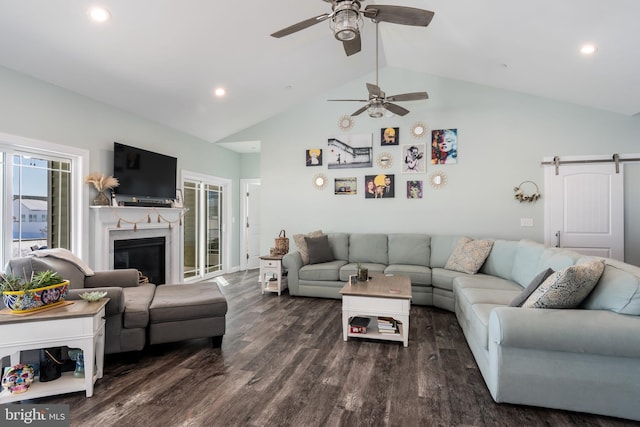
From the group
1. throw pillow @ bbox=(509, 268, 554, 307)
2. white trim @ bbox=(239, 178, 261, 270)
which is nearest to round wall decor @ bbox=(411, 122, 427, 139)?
throw pillow @ bbox=(509, 268, 554, 307)

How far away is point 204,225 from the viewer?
5.98 meters

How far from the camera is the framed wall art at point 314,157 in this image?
560 cm

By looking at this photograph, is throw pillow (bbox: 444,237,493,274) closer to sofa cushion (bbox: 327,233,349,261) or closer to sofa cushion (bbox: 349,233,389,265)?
sofa cushion (bbox: 349,233,389,265)

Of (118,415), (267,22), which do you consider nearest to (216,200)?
(267,22)

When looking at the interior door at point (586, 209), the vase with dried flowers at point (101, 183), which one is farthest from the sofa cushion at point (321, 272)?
the interior door at point (586, 209)

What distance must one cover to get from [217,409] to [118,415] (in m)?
0.58

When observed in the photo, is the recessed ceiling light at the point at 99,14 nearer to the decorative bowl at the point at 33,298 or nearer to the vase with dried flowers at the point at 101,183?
the vase with dried flowers at the point at 101,183

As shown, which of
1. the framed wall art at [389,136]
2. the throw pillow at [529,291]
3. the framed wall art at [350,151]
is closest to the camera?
the throw pillow at [529,291]

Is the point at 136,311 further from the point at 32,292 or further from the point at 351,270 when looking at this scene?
the point at 351,270

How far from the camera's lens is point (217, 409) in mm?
1979

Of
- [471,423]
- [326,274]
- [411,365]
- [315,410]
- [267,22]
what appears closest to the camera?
[471,423]

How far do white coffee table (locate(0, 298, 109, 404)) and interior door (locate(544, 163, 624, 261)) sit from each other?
5.57 m

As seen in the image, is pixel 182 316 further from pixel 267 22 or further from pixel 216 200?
pixel 216 200

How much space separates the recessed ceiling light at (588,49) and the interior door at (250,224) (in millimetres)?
Answer: 5670
